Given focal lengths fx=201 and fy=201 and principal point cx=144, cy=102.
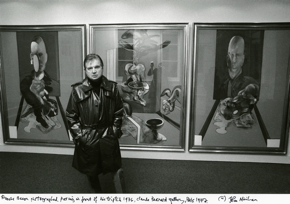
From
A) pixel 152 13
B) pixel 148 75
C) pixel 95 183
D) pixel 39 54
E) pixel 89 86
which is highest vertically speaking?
pixel 152 13

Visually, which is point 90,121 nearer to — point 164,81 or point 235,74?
point 164,81

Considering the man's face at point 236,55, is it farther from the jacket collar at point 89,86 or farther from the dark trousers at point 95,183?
the dark trousers at point 95,183

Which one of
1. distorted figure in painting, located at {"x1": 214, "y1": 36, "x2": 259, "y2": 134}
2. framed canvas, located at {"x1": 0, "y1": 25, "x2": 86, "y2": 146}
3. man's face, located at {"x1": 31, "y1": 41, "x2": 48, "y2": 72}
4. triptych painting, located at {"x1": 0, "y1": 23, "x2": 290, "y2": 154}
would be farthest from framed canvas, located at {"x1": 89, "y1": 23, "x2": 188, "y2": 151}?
man's face, located at {"x1": 31, "y1": 41, "x2": 48, "y2": 72}

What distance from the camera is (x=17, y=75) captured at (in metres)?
3.31

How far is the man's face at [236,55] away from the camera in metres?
2.97

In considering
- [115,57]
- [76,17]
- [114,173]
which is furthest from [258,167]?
[76,17]

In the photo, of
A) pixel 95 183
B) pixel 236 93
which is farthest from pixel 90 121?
pixel 236 93

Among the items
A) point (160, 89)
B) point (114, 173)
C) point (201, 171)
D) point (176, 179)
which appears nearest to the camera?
point (114, 173)

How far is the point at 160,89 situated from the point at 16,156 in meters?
2.65

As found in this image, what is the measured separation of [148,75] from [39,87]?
1794 mm

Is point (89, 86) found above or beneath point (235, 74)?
beneath

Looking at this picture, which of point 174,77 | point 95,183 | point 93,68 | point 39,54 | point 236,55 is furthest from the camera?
point 39,54

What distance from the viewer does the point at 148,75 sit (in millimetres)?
3105
